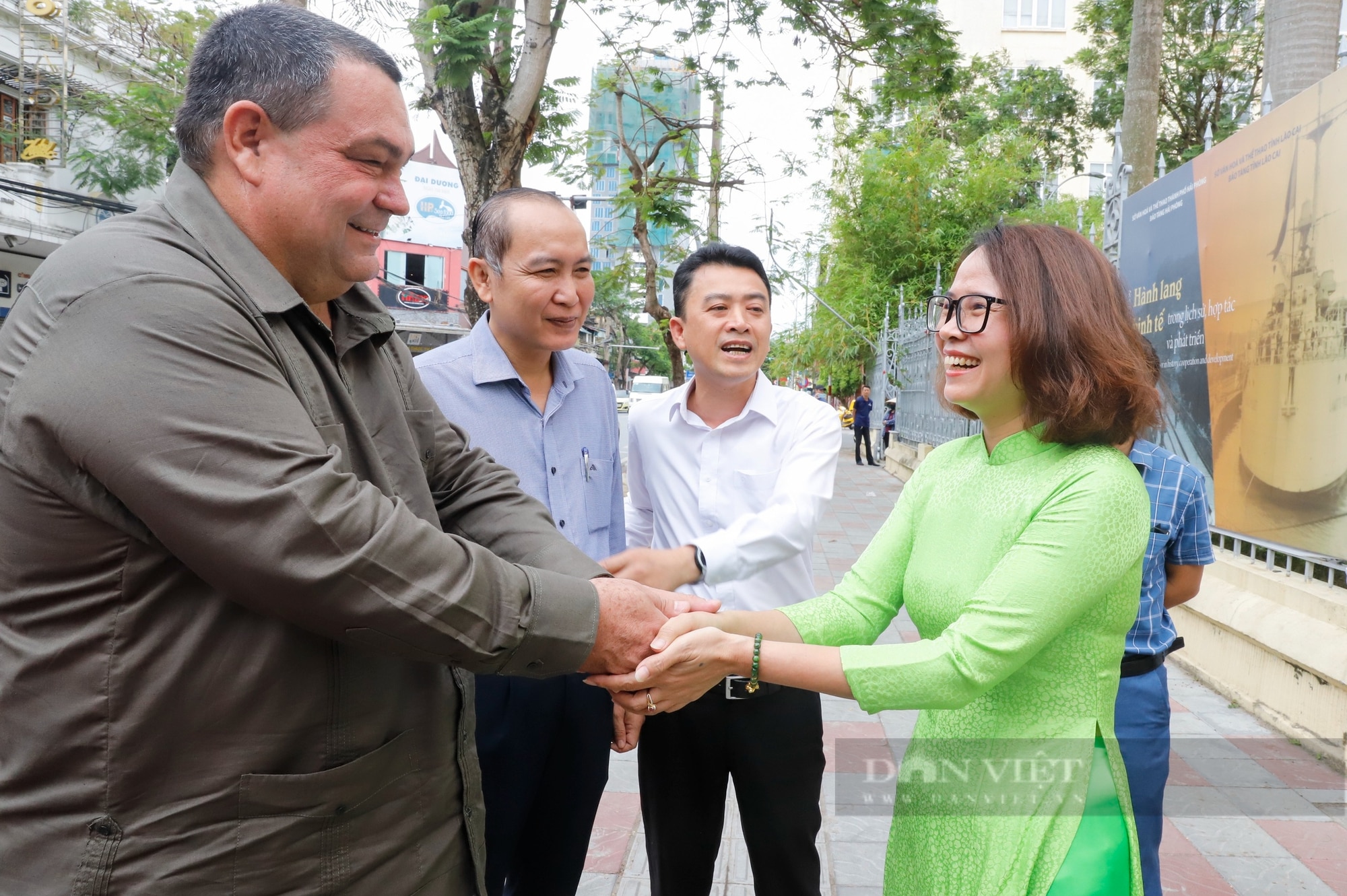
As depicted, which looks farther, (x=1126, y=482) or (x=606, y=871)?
(x=606, y=871)

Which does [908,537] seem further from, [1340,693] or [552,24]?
[552,24]

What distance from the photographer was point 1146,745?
8.10 feet

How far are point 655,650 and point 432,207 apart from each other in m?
36.2

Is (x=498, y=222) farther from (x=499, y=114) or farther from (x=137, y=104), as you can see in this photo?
(x=137, y=104)

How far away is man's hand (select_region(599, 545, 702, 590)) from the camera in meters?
2.35

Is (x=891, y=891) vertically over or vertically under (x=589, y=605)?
under

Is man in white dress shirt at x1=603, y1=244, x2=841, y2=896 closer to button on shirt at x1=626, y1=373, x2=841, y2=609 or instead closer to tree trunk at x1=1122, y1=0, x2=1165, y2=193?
button on shirt at x1=626, y1=373, x2=841, y2=609

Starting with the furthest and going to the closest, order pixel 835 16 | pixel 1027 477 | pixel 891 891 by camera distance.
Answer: pixel 835 16 < pixel 891 891 < pixel 1027 477

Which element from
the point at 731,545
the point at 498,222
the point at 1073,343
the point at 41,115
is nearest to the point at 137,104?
the point at 41,115

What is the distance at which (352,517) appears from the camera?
1312 mm

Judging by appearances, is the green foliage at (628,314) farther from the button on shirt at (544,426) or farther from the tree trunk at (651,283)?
the button on shirt at (544,426)

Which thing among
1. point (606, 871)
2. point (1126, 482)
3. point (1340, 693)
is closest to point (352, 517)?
point (1126, 482)

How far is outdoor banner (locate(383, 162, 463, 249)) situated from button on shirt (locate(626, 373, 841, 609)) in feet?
112

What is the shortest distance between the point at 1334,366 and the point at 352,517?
434cm
